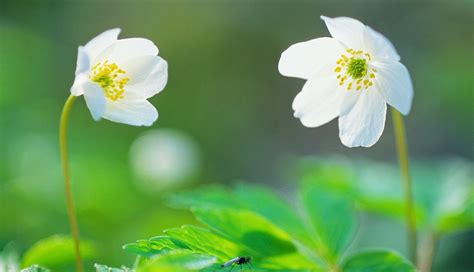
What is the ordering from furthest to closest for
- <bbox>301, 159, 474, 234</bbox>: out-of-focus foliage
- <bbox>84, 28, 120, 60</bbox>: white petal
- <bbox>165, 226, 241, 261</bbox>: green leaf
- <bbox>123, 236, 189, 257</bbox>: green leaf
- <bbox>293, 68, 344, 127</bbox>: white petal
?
<bbox>301, 159, 474, 234</bbox>: out-of-focus foliage < <bbox>293, 68, 344, 127</bbox>: white petal < <bbox>84, 28, 120, 60</bbox>: white petal < <bbox>165, 226, 241, 261</bbox>: green leaf < <bbox>123, 236, 189, 257</bbox>: green leaf

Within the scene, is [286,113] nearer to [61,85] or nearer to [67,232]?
[61,85]

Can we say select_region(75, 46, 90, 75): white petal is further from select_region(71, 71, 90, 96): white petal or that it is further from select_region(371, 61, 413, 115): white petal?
select_region(371, 61, 413, 115): white petal

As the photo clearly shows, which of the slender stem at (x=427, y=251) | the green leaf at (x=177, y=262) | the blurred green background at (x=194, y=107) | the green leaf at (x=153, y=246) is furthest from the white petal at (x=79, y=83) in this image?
the blurred green background at (x=194, y=107)

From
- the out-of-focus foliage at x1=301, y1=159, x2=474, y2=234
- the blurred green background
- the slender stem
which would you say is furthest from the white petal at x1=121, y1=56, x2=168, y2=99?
the blurred green background

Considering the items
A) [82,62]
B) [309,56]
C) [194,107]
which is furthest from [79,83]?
[194,107]

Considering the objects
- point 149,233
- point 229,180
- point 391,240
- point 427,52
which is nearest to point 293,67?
point 149,233

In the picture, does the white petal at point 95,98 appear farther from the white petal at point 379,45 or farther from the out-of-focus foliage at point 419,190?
the out-of-focus foliage at point 419,190

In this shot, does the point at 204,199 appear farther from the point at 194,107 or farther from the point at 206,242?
the point at 194,107

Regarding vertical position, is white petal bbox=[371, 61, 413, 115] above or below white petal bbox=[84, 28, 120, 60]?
below
